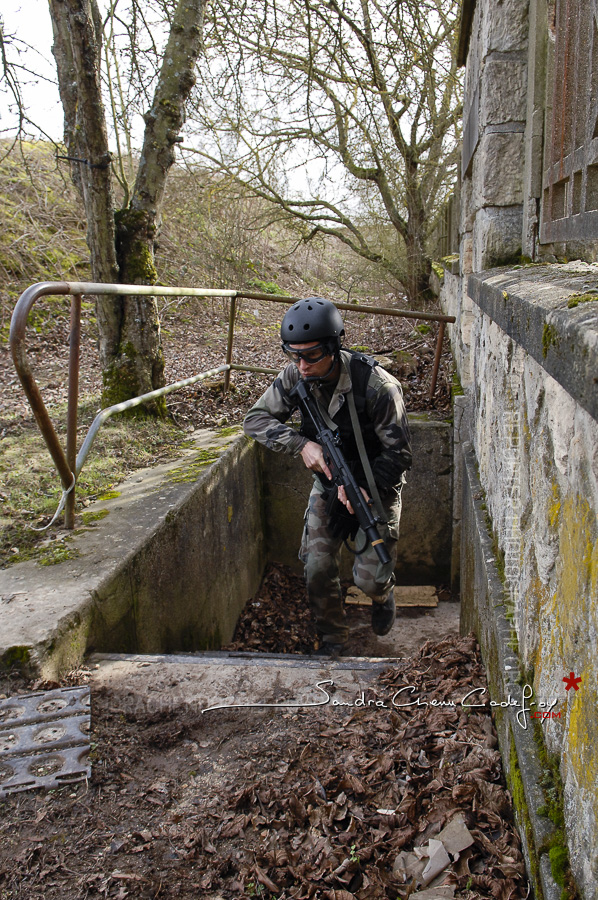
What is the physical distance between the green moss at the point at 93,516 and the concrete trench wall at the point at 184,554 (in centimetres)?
3

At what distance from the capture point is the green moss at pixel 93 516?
348 cm

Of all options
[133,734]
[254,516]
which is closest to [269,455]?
[254,516]

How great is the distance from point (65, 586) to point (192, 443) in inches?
93.6

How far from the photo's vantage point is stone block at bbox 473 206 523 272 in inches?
117

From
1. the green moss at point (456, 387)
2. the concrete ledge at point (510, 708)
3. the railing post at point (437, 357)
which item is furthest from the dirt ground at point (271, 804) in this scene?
the railing post at point (437, 357)

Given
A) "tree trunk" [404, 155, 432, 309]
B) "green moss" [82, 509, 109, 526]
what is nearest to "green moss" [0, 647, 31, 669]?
"green moss" [82, 509, 109, 526]

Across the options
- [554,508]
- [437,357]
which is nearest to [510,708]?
[554,508]

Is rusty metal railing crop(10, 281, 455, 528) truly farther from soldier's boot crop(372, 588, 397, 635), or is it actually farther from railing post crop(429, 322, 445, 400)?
railing post crop(429, 322, 445, 400)

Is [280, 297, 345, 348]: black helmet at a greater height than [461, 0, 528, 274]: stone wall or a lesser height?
lesser

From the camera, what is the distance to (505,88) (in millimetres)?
2820

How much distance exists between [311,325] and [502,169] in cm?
117

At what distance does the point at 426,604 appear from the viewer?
5.44 metres

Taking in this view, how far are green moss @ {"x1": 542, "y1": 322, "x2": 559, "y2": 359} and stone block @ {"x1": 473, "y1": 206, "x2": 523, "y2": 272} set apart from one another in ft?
6.37

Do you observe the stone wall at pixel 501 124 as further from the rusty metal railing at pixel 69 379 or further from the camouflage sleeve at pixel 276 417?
the rusty metal railing at pixel 69 379
